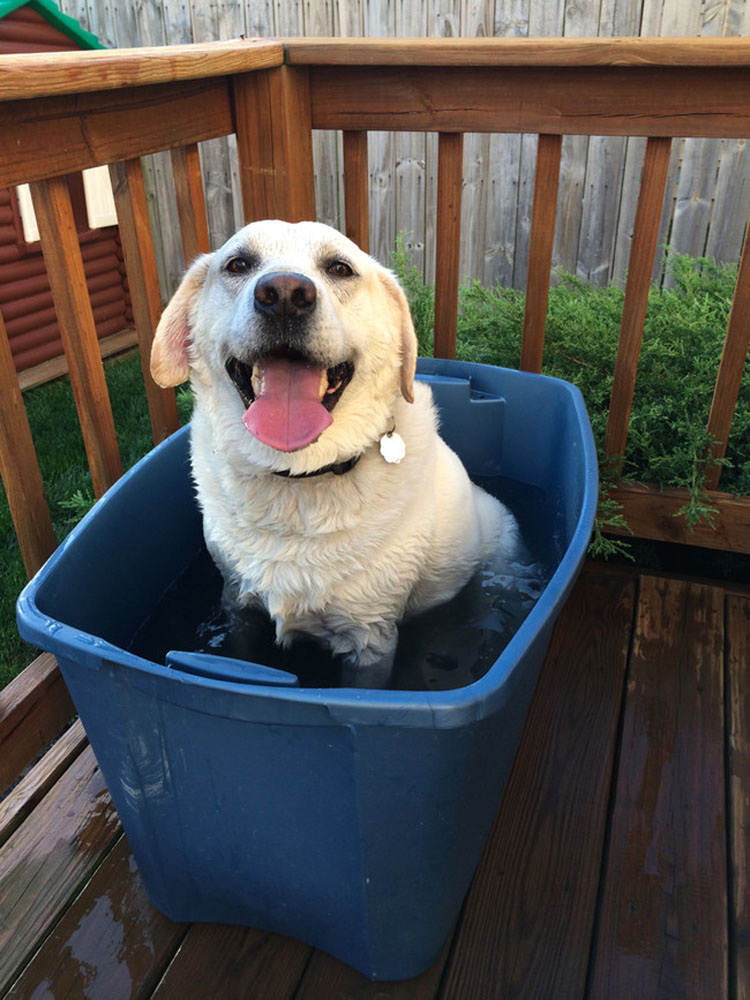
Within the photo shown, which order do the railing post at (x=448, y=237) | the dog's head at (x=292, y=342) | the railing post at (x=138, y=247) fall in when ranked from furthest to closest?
the railing post at (x=448, y=237) → the railing post at (x=138, y=247) → the dog's head at (x=292, y=342)

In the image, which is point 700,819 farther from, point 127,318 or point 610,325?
point 127,318

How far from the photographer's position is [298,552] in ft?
5.83

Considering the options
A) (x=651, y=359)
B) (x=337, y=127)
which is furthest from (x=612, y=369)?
(x=337, y=127)

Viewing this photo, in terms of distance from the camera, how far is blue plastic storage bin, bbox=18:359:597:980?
1.11 meters

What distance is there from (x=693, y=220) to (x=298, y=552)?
4.05 m

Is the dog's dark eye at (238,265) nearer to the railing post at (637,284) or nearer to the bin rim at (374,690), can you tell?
the bin rim at (374,690)

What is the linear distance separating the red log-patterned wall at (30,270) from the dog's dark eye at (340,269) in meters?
3.63

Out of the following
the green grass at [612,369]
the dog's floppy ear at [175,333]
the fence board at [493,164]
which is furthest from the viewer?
the fence board at [493,164]

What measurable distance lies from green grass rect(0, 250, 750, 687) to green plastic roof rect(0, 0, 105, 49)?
9.16 feet

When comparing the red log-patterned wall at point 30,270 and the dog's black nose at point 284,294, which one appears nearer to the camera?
the dog's black nose at point 284,294

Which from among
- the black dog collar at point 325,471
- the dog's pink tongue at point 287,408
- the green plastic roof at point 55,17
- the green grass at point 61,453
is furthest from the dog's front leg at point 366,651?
the green plastic roof at point 55,17

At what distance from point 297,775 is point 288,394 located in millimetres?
804

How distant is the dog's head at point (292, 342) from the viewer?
1590 mm

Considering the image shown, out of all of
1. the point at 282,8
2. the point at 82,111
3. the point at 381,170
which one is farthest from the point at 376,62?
the point at 282,8
